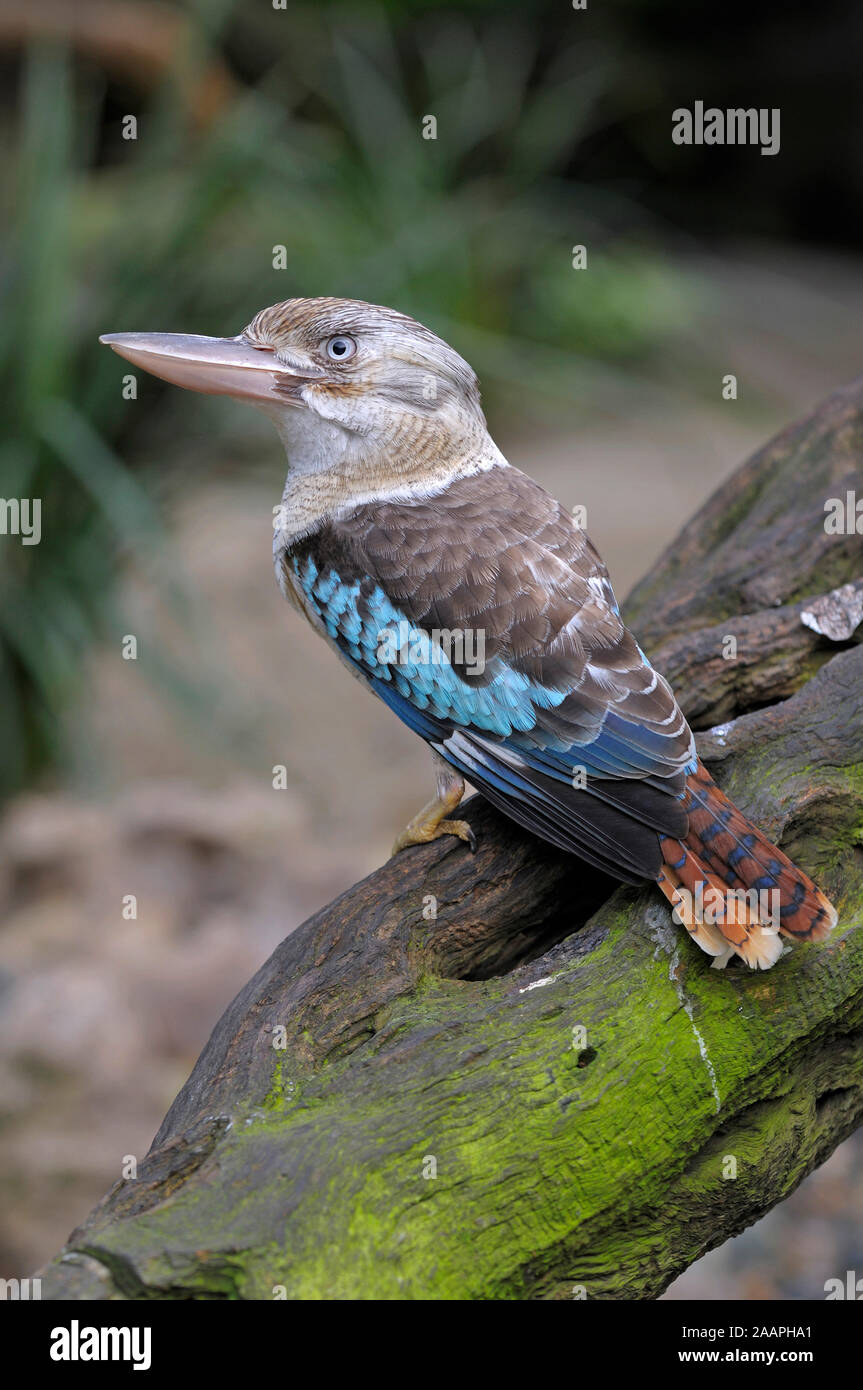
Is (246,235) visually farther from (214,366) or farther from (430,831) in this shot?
(430,831)

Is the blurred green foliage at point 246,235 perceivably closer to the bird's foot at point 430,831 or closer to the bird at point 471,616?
the bird at point 471,616

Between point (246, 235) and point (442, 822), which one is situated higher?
point (246, 235)

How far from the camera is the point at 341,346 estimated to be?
8.98 ft

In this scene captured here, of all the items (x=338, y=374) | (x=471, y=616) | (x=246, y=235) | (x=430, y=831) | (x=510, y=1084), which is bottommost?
(x=510, y=1084)

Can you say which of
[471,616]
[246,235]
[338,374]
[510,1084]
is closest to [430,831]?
[471,616]

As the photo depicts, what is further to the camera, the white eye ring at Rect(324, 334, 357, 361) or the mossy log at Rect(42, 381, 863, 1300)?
the white eye ring at Rect(324, 334, 357, 361)

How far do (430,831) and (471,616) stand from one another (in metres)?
0.46

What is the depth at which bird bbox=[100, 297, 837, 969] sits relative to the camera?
2367 millimetres

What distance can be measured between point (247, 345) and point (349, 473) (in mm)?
353

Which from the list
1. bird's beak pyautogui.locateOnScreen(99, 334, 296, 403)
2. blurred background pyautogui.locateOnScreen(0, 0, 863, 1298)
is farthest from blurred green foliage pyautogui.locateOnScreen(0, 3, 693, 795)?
bird's beak pyautogui.locateOnScreen(99, 334, 296, 403)

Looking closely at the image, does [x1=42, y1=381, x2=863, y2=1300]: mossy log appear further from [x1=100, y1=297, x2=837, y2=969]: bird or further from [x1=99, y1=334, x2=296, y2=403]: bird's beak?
[x1=99, y1=334, x2=296, y2=403]: bird's beak

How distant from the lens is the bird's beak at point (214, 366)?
2.71 metres

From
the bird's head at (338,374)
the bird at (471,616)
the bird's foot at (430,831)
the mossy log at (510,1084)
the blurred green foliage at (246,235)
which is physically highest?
the blurred green foliage at (246,235)

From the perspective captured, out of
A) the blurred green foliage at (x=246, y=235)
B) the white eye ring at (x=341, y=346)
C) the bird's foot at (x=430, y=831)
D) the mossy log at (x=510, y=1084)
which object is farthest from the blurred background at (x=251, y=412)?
Answer: the white eye ring at (x=341, y=346)
